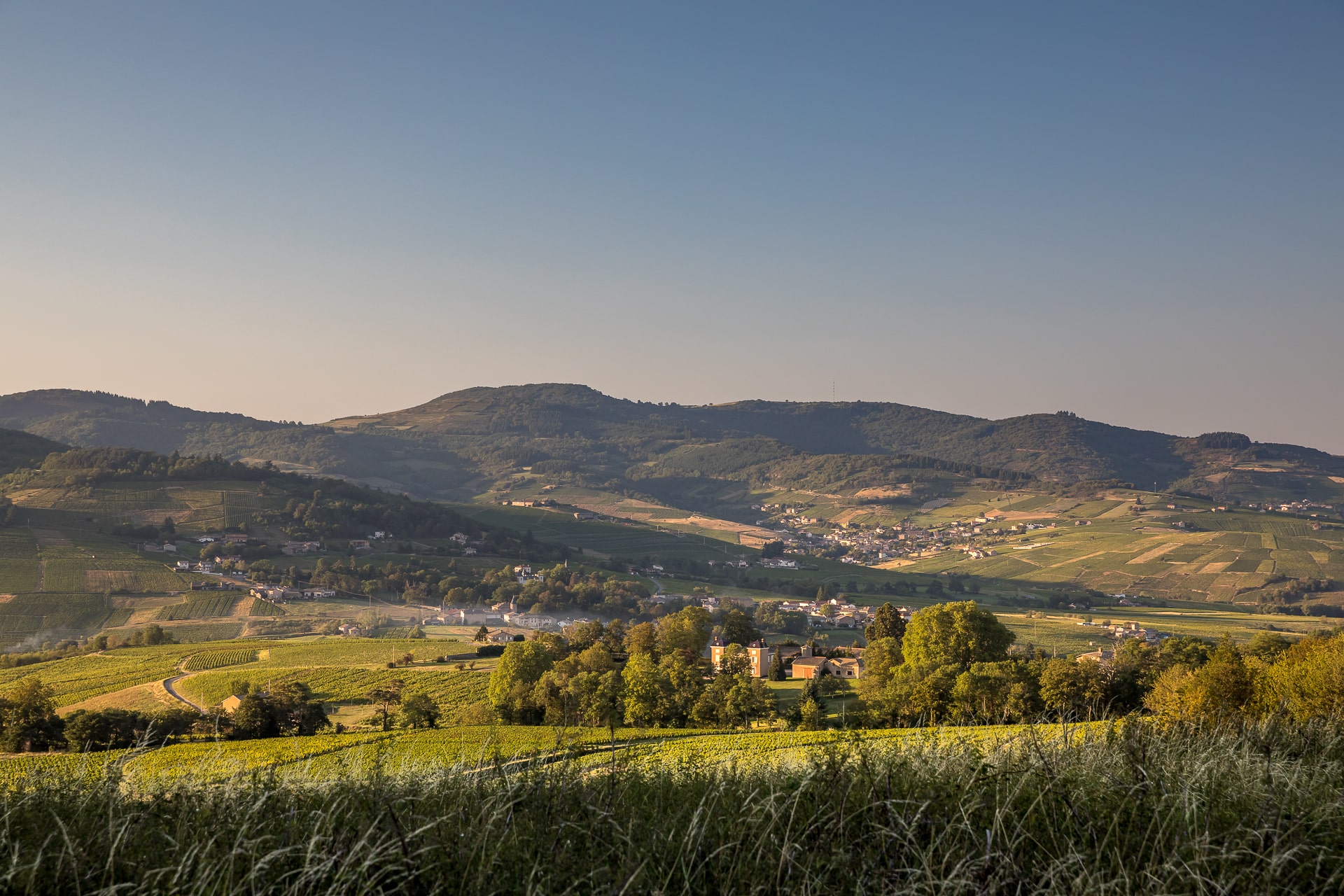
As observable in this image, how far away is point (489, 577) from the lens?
12769cm

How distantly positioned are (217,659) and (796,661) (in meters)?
46.8

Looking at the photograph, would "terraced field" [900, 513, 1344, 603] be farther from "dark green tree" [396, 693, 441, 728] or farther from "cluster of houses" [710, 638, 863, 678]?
"dark green tree" [396, 693, 441, 728]

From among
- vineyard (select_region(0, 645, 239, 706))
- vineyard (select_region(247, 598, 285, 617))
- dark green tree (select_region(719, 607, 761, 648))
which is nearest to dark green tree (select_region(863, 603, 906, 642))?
dark green tree (select_region(719, 607, 761, 648))

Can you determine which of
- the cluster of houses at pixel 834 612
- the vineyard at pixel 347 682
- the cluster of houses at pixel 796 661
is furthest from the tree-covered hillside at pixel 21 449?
the cluster of houses at pixel 796 661

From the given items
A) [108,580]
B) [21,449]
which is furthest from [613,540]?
[21,449]

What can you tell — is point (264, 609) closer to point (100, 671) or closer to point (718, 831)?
point (100, 671)

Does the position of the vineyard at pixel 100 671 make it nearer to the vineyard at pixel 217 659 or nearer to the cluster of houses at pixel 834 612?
the vineyard at pixel 217 659

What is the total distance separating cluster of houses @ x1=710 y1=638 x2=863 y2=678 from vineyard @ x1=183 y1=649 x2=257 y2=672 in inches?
1550

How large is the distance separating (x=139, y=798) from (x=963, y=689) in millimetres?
30912

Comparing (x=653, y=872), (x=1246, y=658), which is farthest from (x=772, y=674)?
(x=653, y=872)

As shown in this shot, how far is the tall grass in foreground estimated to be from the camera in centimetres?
419

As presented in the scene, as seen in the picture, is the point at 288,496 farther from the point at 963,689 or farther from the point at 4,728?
the point at 963,689

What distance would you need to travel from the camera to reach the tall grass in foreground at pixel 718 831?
419 centimetres

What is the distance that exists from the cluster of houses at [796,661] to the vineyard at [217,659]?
3936 cm
